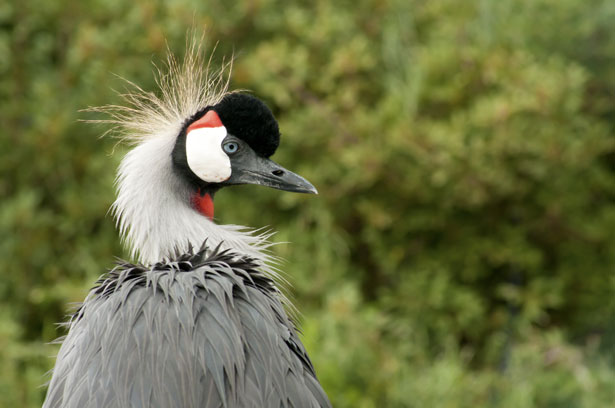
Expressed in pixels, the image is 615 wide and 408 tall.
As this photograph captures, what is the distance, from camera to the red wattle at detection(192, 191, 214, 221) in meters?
2.18

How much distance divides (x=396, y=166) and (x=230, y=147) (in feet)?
6.89

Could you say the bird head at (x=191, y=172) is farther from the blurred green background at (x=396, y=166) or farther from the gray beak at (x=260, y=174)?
the blurred green background at (x=396, y=166)

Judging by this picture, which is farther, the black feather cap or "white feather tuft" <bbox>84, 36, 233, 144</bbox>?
"white feather tuft" <bbox>84, 36, 233, 144</bbox>

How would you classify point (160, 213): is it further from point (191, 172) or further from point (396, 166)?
point (396, 166)

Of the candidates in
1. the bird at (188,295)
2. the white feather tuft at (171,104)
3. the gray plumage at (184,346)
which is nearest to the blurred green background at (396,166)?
the white feather tuft at (171,104)

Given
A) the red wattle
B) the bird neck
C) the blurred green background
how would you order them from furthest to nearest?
the blurred green background, the red wattle, the bird neck

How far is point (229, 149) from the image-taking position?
2143mm

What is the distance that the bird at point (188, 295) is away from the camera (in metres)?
1.72

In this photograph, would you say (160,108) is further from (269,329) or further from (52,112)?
(52,112)

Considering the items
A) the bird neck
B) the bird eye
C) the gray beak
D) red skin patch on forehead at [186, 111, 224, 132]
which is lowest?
the bird neck

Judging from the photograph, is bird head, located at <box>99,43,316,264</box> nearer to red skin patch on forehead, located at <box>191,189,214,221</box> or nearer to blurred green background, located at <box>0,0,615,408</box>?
red skin patch on forehead, located at <box>191,189,214,221</box>

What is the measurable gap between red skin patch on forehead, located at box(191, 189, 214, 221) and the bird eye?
0.16m

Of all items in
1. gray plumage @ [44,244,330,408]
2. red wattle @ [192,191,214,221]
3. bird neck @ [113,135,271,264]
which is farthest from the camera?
red wattle @ [192,191,214,221]

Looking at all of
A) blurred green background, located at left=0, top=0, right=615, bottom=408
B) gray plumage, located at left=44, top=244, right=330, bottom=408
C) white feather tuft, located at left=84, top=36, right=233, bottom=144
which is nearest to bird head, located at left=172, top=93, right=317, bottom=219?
white feather tuft, located at left=84, top=36, right=233, bottom=144
